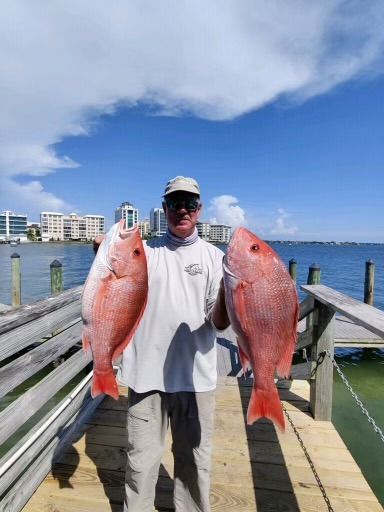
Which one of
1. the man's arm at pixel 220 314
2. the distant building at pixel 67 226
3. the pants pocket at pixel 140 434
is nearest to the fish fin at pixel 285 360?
the man's arm at pixel 220 314

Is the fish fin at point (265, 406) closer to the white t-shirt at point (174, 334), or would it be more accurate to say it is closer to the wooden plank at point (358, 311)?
the white t-shirt at point (174, 334)

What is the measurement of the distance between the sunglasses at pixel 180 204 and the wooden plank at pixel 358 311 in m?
1.26

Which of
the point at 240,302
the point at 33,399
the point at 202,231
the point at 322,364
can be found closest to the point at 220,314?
the point at 240,302

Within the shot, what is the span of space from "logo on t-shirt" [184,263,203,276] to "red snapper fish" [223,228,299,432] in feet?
1.82

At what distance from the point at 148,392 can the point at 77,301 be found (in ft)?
4.07

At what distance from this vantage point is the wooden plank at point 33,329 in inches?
73.7

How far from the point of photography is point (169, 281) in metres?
1.97

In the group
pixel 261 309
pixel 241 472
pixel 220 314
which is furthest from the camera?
pixel 241 472

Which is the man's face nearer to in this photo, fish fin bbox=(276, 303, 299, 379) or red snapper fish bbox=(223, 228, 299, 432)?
red snapper fish bbox=(223, 228, 299, 432)

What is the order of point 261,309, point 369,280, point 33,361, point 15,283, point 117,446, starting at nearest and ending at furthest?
1. point 261,309
2. point 33,361
3. point 117,446
4. point 15,283
5. point 369,280

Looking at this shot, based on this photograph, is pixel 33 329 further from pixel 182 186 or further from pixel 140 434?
pixel 182 186

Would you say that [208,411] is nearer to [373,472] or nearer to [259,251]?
[259,251]

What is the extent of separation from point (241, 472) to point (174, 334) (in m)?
1.61

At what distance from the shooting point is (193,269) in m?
1.99
